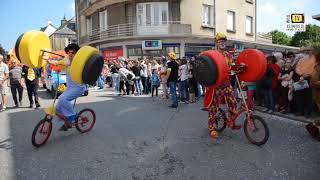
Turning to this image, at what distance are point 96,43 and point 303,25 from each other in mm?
24297

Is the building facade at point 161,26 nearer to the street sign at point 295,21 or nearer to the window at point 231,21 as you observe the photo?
the window at point 231,21

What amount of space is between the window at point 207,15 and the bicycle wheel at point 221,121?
25896 mm

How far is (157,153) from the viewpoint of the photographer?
6.64 meters

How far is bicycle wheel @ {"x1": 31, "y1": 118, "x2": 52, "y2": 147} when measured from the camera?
7074 mm

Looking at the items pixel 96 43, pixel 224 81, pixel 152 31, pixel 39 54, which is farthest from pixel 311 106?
pixel 96 43

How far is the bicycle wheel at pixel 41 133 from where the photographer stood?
7.07 meters

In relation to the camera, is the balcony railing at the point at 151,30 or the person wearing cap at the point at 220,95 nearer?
the person wearing cap at the point at 220,95

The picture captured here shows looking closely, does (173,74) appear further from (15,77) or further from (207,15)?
(207,15)

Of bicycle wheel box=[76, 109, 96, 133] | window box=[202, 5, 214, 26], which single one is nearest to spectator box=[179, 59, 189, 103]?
bicycle wheel box=[76, 109, 96, 133]

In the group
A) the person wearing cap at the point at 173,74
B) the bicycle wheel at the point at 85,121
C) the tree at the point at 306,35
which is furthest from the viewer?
the tree at the point at 306,35

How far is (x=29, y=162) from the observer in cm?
626

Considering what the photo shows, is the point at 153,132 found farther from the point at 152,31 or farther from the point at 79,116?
the point at 152,31

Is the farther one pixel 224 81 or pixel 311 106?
pixel 311 106

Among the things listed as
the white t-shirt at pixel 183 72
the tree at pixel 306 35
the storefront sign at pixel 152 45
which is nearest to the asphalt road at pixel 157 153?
the white t-shirt at pixel 183 72
